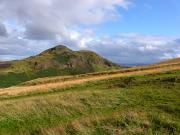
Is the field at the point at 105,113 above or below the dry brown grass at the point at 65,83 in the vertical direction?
below

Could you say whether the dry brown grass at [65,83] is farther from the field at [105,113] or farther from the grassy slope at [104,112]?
the grassy slope at [104,112]

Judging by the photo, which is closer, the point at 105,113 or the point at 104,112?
the point at 105,113

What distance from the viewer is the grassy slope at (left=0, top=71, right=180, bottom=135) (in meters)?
24.5

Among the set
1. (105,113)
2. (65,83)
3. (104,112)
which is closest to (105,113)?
(105,113)

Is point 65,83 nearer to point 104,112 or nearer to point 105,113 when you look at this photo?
point 104,112

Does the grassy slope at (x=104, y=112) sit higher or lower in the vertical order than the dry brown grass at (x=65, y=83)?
lower

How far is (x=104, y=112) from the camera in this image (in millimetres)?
31109

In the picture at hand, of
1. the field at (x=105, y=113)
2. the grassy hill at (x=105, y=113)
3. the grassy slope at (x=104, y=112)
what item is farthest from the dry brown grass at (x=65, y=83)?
the grassy slope at (x=104, y=112)

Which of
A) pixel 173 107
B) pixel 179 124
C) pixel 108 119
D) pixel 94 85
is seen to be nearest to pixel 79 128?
pixel 108 119

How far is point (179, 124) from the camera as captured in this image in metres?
24.2

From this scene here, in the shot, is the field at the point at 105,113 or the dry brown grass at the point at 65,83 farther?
the dry brown grass at the point at 65,83

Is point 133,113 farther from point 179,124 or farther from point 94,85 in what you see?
point 94,85

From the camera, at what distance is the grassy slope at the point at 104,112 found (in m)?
24.5

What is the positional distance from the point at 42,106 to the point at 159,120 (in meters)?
12.4
